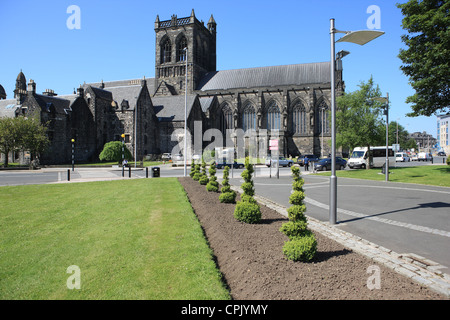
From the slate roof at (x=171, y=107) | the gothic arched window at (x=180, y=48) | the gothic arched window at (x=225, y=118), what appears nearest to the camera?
the slate roof at (x=171, y=107)

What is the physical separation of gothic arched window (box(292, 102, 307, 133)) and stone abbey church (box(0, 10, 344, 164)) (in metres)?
0.21

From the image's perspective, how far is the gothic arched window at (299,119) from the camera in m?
64.1

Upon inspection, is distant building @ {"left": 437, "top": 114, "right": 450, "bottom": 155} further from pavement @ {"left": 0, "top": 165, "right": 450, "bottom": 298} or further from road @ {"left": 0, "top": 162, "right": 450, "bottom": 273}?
pavement @ {"left": 0, "top": 165, "right": 450, "bottom": 298}

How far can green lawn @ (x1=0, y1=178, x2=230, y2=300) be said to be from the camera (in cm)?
449

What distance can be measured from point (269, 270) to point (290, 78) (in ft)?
221

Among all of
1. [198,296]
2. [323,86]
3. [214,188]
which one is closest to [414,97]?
[214,188]

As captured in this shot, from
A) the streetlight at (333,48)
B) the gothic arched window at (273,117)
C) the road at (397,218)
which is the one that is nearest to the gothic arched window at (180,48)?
the gothic arched window at (273,117)

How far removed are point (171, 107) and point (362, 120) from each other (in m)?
38.8

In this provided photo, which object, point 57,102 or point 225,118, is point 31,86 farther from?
point 225,118

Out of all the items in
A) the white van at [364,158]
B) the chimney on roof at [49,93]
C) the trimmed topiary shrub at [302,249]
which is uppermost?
the chimney on roof at [49,93]

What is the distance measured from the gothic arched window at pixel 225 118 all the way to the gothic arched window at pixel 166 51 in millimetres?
19216

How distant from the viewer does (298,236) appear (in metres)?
5.39

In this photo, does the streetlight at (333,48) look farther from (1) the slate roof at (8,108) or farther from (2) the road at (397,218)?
(1) the slate roof at (8,108)

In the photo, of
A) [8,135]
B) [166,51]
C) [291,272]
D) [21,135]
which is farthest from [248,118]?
[291,272]
